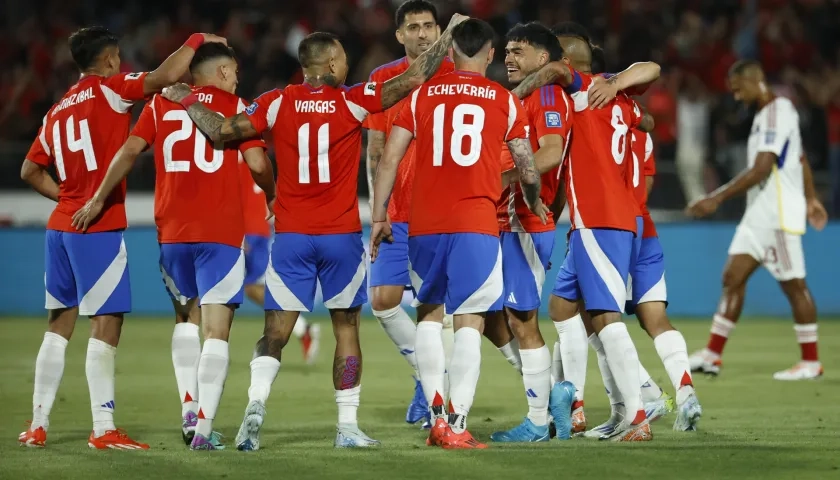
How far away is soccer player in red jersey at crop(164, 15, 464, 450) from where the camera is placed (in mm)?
7422

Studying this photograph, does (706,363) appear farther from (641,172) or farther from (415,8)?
(415,8)

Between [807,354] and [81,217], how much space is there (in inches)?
270

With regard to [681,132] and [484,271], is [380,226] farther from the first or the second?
[681,132]

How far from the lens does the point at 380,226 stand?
7.43 meters

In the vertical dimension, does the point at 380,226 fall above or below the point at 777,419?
above

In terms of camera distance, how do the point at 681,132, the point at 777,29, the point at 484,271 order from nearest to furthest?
the point at 484,271 < the point at 681,132 < the point at 777,29

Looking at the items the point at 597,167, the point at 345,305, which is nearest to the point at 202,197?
the point at 345,305

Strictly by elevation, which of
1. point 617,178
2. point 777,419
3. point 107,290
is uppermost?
point 617,178

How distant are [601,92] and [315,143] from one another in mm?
1793

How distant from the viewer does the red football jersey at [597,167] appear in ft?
25.4

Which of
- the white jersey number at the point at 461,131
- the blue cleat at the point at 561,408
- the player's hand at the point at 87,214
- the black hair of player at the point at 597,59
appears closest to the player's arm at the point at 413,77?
the white jersey number at the point at 461,131

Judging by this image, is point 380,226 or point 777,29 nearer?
point 380,226

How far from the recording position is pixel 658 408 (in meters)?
8.24

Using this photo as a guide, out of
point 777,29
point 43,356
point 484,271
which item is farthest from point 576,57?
point 777,29
